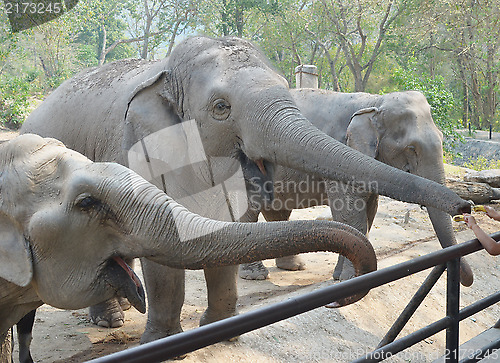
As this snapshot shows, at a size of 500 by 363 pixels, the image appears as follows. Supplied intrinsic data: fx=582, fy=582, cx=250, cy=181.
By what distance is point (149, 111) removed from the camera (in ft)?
11.4

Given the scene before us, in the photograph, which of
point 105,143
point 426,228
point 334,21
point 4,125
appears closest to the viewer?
point 105,143

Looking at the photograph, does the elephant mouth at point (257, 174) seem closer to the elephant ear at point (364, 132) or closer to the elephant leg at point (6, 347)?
the elephant leg at point (6, 347)

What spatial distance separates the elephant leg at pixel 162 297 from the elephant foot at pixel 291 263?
304 centimetres

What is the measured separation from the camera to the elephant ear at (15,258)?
84.0 inches

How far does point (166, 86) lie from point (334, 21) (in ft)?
64.7

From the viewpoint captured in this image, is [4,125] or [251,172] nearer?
[251,172]

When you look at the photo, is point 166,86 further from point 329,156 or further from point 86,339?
point 86,339

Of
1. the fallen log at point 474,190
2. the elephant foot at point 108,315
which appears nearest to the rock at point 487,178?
the fallen log at point 474,190

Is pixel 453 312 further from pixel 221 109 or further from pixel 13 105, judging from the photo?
pixel 13 105

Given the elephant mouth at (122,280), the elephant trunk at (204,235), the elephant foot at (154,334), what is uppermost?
the elephant trunk at (204,235)

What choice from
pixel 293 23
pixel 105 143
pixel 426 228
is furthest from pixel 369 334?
pixel 293 23

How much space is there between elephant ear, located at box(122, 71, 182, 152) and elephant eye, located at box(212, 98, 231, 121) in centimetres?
28

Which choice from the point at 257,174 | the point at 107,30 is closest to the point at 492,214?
the point at 257,174

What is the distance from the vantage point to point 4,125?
14789 millimetres
